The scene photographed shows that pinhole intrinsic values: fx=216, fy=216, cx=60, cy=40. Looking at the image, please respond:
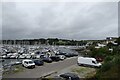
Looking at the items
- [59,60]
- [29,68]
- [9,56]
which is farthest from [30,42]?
[29,68]

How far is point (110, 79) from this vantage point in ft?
55.8

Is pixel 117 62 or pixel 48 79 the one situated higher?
pixel 117 62

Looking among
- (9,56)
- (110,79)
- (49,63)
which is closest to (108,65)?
(110,79)

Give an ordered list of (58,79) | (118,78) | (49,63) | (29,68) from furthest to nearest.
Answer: (49,63) → (29,68) → (58,79) → (118,78)

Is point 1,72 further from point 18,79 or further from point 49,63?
point 49,63

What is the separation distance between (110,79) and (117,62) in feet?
10.8

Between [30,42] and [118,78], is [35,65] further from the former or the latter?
[30,42]

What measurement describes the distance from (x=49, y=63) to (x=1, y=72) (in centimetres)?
925

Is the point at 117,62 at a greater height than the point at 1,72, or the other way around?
the point at 117,62

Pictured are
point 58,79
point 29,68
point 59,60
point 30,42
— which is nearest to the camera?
point 58,79

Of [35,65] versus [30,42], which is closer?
[35,65]

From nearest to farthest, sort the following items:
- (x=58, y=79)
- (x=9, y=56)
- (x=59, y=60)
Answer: (x=58, y=79) → (x=59, y=60) → (x=9, y=56)

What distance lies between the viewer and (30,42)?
10975 cm

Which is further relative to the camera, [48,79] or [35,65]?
[35,65]
